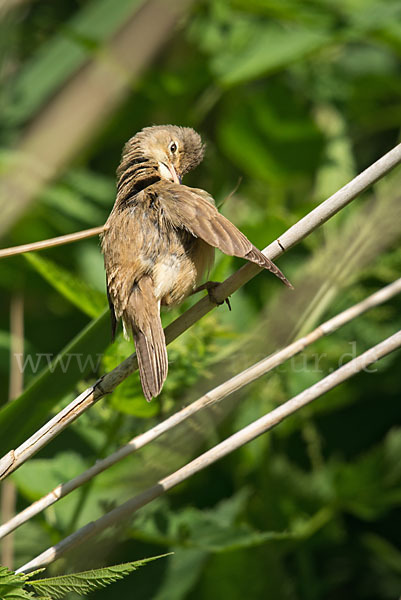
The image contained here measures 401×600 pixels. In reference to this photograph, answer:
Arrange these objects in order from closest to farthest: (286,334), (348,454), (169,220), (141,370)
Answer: (141,370) → (169,220) → (286,334) → (348,454)

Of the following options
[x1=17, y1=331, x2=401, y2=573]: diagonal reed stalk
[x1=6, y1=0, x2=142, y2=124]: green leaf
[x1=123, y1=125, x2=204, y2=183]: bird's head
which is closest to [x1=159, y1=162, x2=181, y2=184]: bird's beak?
[x1=123, y1=125, x2=204, y2=183]: bird's head

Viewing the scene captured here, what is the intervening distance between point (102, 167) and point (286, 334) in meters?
1.70

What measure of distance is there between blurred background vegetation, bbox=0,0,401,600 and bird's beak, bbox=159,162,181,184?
0.70 ft

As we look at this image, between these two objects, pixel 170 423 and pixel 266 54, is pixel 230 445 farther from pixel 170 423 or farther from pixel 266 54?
pixel 266 54

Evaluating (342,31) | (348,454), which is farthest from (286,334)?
(342,31)

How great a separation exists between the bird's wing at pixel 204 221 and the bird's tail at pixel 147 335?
162 millimetres

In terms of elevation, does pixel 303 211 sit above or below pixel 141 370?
above

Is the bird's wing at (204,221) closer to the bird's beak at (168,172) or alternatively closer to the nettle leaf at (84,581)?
the bird's beak at (168,172)

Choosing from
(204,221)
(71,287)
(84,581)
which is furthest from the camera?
(71,287)

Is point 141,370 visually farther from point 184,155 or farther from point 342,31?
point 342,31

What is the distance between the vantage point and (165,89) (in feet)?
8.16

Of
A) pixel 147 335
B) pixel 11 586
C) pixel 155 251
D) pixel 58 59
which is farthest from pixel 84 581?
pixel 58 59

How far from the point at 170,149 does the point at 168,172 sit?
0.06m

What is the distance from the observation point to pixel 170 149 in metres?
1.83
